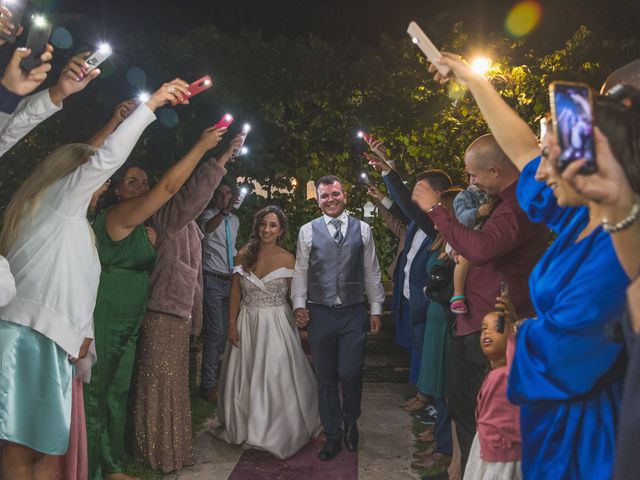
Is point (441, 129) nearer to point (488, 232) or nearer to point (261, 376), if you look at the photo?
point (261, 376)

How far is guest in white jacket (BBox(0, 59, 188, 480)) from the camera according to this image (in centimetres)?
274

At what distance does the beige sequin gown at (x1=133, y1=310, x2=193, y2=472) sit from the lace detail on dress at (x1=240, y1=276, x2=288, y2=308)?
854 millimetres

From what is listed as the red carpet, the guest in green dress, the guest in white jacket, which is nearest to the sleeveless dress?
the guest in green dress

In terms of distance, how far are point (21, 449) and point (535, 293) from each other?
8.06 ft

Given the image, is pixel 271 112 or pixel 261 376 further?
pixel 271 112

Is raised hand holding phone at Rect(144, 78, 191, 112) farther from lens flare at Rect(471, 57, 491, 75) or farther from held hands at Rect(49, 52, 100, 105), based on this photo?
lens flare at Rect(471, 57, 491, 75)

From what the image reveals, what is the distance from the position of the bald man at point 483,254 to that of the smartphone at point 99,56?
57.2 inches

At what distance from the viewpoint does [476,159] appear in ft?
9.91

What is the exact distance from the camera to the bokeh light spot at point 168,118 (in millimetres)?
5266

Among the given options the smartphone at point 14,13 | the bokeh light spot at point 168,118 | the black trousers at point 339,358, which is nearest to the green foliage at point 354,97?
the bokeh light spot at point 168,118

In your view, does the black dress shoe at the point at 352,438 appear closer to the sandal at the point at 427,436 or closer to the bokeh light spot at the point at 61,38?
the sandal at the point at 427,436

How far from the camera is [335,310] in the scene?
4.68 metres

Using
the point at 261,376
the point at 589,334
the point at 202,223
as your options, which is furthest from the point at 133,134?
the point at 202,223

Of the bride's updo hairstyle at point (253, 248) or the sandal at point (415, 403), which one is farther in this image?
the sandal at point (415, 403)
